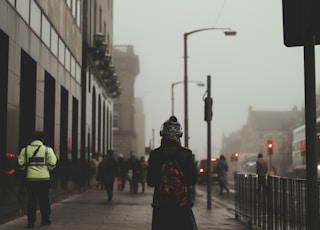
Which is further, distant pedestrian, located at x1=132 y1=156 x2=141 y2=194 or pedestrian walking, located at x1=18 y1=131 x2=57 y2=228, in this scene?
distant pedestrian, located at x1=132 y1=156 x2=141 y2=194

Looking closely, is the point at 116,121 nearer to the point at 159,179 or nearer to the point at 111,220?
the point at 111,220

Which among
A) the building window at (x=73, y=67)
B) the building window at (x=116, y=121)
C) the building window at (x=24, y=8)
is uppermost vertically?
the building window at (x=116, y=121)

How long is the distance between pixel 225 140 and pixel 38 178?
177 meters

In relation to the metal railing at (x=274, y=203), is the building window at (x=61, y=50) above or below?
above

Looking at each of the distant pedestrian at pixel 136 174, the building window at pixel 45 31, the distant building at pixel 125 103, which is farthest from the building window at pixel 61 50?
the distant building at pixel 125 103

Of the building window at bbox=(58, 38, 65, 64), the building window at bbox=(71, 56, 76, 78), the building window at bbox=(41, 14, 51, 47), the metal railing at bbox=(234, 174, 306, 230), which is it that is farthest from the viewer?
the building window at bbox=(71, 56, 76, 78)

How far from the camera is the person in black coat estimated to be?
593cm

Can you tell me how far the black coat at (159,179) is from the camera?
5.93 meters

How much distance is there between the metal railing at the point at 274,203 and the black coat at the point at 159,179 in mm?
2251

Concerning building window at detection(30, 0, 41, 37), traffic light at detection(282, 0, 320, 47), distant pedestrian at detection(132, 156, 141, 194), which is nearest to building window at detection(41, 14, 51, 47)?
building window at detection(30, 0, 41, 37)

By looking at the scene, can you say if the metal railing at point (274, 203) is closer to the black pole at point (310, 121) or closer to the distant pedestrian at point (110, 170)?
the black pole at point (310, 121)

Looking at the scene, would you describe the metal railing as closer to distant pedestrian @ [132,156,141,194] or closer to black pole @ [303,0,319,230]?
black pole @ [303,0,319,230]

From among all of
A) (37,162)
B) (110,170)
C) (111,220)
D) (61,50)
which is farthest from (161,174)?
(61,50)

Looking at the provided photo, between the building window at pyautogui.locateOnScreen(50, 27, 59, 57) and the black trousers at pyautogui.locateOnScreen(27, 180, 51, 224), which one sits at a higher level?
the building window at pyautogui.locateOnScreen(50, 27, 59, 57)
